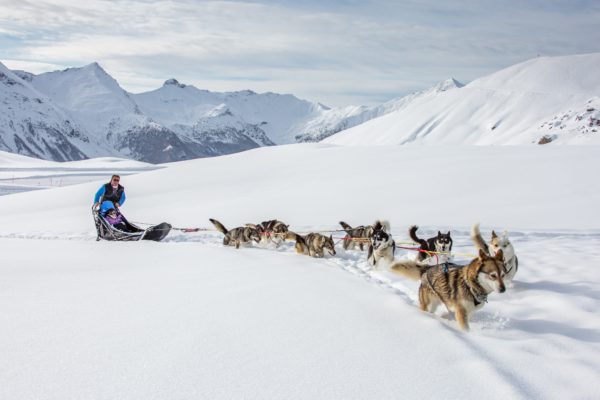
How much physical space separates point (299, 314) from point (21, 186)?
139ft

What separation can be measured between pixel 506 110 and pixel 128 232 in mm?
119596

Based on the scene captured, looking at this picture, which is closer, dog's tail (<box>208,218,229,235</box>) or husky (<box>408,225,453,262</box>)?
husky (<box>408,225,453,262</box>)

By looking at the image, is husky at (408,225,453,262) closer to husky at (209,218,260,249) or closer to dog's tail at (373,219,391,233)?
dog's tail at (373,219,391,233)

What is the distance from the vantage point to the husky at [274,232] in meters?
10.3

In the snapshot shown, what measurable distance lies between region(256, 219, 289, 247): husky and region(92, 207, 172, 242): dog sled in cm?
282

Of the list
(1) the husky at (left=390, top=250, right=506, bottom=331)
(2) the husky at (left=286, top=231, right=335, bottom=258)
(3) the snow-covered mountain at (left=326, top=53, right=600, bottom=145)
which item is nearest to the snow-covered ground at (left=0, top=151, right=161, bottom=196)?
(2) the husky at (left=286, top=231, right=335, bottom=258)

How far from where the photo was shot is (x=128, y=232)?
11492mm

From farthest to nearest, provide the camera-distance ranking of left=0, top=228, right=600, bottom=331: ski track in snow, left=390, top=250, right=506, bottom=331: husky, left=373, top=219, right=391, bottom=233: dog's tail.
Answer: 1. left=373, top=219, right=391, bottom=233: dog's tail
2. left=0, top=228, right=600, bottom=331: ski track in snow
3. left=390, top=250, right=506, bottom=331: husky

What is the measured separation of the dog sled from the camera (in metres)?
11.4

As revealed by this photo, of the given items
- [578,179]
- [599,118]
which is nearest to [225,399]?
[578,179]

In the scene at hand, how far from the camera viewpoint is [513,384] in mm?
3037

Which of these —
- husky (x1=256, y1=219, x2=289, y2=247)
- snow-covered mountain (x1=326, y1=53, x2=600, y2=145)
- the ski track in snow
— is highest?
snow-covered mountain (x1=326, y1=53, x2=600, y2=145)

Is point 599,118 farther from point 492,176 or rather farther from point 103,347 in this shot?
point 103,347

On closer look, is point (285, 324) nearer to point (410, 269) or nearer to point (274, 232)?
point (410, 269)
